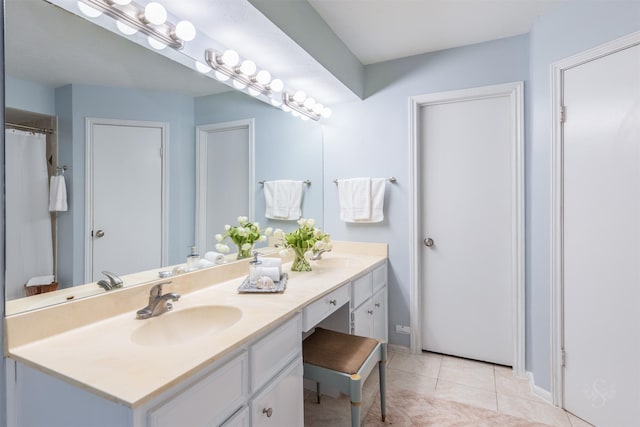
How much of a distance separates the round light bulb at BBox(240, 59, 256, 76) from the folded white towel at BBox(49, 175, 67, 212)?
107 centimetres

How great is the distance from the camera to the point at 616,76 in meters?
1.58

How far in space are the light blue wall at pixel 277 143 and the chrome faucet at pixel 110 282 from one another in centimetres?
82

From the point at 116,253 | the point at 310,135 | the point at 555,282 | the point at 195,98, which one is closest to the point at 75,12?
the point at 195,98

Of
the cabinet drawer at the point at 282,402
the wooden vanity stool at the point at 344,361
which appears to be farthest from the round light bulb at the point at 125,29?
the wooden vanity stool at the point at 344,361

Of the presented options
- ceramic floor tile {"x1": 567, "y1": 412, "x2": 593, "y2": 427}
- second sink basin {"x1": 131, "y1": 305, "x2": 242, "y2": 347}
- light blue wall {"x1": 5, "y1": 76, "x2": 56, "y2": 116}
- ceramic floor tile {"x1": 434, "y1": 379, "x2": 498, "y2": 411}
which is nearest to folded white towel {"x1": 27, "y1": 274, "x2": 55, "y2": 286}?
second sink basin {"x1": 131, "y1": 305, "x2": 242, "y2": 347}

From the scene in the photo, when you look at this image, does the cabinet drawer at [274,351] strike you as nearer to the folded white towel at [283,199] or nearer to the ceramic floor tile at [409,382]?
the folded white towel at [283,199]

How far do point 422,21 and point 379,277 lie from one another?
174 cm

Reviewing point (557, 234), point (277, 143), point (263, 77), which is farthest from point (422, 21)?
point (557, 234)

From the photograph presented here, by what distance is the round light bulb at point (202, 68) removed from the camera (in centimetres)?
160

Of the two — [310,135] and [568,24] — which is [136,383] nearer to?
[310,135]

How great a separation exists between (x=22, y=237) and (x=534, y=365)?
266 cm

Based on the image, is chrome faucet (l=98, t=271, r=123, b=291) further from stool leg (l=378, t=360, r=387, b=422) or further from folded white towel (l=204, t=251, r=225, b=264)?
stool leg (l=378, t=360, r=387, b=422)

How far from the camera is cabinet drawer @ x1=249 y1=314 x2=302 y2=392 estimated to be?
108cm

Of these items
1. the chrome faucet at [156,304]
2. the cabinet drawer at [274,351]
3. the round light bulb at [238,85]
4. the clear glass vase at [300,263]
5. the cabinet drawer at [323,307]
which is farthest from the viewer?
the clear glass vase at [300,263]
